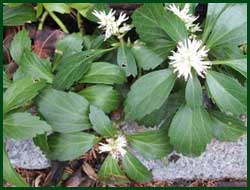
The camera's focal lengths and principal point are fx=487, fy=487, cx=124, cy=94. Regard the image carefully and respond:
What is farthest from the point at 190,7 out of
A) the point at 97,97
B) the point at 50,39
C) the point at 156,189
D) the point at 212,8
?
the point at 156,189

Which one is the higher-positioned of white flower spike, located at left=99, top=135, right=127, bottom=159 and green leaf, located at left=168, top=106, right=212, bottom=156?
green leaf, located at left=168, top=106, right=212, bottom=156

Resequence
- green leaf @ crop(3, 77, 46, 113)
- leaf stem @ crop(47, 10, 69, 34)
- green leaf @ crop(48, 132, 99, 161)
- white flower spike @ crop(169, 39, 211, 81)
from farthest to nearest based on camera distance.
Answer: leaf stem @ crop(47, 10, 69, 34) < green leaf @ crop(48, 132, 99, 161) < green leaf @ crop(3, 77, 46, 113) < white flower spike @ crop(169, 39, 211, 81)

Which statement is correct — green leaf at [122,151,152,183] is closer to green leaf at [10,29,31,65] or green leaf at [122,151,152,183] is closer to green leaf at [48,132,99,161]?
green leaf at [48,132,99,161]

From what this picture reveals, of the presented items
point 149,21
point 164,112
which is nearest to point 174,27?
point 149,21

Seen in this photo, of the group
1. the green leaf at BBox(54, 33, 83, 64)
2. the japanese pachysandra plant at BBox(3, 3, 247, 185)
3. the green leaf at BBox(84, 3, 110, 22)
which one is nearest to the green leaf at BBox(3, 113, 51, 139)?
the japanese pachysandra plant at BBox(3, 3, 247, 185)

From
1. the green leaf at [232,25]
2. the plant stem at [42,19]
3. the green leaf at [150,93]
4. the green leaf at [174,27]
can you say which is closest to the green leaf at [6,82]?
the plant stem at [42,19]

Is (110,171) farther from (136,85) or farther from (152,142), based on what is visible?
(136,85)
